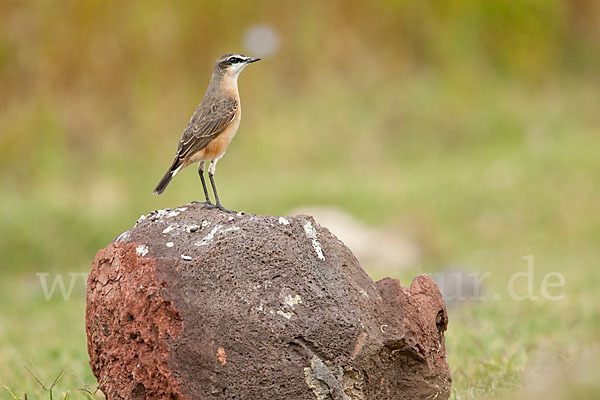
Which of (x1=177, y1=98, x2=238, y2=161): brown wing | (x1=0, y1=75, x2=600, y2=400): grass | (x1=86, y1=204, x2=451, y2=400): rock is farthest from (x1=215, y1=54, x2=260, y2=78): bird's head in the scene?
(x1=0, y1=75, x2=600, y2=400): grass

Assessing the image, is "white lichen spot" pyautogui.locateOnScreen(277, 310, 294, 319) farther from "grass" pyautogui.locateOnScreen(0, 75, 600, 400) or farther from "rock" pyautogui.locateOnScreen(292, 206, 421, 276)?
"rock" pyautogui.locateOnScreen(292, 206, 421, 276)

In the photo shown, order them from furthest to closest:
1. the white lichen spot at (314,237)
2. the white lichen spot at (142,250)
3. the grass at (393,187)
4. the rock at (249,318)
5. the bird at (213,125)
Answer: the grass at (393,187), the bird at (213,125), the white lichen spot at (314,237), the white lichen spot at (142,250), the rock at (249,318)

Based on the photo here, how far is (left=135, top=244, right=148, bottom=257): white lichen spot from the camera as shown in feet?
10.9

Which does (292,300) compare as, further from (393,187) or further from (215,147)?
(393,187)

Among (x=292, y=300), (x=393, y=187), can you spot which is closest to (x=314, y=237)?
(x=292, y=300)

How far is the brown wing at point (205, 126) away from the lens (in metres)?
4.21

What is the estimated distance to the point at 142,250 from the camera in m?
3.34

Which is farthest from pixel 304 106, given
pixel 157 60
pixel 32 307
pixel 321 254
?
pixel 321 254

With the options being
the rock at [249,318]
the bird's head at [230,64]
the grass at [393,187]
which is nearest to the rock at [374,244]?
the grass at [393,187]

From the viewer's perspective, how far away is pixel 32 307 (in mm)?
8586

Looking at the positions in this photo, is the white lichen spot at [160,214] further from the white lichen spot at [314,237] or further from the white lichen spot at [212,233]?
the white lichen spot at [314,237]

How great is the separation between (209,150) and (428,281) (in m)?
1.34

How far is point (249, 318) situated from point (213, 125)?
137 centimetres

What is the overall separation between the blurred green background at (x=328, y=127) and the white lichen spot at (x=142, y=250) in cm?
431
